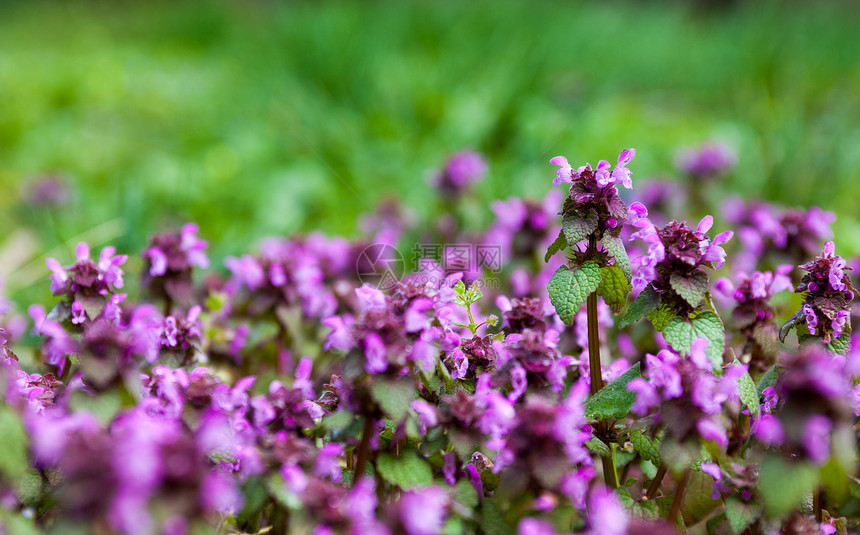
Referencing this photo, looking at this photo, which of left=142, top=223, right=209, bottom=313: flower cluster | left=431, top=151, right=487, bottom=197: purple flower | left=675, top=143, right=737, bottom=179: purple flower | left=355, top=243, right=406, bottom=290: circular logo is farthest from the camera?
left=675, top=143, right=737, bottom=179: purple flower

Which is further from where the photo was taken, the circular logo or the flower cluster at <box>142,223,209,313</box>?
the circular logo

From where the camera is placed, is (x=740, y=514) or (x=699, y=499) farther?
(x=699, y=499)

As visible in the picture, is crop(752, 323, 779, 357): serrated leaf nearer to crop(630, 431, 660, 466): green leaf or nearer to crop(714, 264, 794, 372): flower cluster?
crop(714, 264, 794, 372): flower cluster

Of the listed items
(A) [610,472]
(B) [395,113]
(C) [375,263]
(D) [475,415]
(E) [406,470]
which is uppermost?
(D) [475,415]

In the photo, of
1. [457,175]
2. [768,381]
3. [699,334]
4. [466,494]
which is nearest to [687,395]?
[699,334]

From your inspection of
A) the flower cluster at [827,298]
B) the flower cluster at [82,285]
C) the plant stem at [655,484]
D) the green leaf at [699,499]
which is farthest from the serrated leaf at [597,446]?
the flower cluster at [82,285]

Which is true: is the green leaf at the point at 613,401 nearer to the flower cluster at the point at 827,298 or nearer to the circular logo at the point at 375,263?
the flower cluster at the point at 827,298

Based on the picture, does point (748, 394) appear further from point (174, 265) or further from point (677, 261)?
point (174, 265)

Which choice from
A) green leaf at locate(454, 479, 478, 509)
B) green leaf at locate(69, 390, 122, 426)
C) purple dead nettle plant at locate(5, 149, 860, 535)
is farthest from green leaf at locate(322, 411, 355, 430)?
green leaf at locate(69, 390, 122, 426)
